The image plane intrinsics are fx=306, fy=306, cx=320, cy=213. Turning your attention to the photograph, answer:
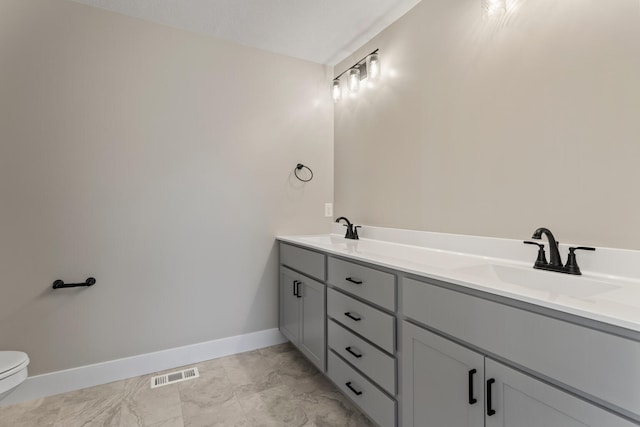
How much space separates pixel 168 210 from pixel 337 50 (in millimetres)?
1828

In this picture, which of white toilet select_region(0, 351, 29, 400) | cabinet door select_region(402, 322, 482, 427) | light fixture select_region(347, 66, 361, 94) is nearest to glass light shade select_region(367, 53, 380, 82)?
light fixture select_region(347, 66, 361, 94)

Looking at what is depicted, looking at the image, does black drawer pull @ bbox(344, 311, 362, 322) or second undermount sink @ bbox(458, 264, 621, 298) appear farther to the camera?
black drawer pull @ bbox(344, 311, 362, 322)

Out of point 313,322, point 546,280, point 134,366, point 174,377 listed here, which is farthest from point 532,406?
point 134,366

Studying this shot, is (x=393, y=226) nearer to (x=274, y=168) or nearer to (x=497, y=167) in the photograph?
(x=497, y=167)

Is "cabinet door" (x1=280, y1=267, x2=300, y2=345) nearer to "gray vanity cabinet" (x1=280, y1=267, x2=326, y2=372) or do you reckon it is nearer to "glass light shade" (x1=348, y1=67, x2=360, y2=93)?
"gray vanity cabinet" (x1=280, y1=267, x2=326, y2=372)

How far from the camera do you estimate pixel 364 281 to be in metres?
1.49

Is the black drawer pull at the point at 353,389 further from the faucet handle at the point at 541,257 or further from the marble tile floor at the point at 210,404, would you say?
the faucet handle at the point at 541,257

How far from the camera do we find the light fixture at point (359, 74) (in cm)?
225

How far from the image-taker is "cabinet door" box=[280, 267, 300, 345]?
2207mm

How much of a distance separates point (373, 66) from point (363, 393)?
2.11 meters

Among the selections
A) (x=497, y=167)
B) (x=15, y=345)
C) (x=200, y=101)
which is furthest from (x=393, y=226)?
(x=15, y=345)

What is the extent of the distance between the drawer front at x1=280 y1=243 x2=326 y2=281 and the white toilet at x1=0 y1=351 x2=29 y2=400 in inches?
59.3

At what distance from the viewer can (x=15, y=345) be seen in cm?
180

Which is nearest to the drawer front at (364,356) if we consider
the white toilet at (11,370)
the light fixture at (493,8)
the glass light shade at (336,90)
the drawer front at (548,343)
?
the drawer front at (548,343)
